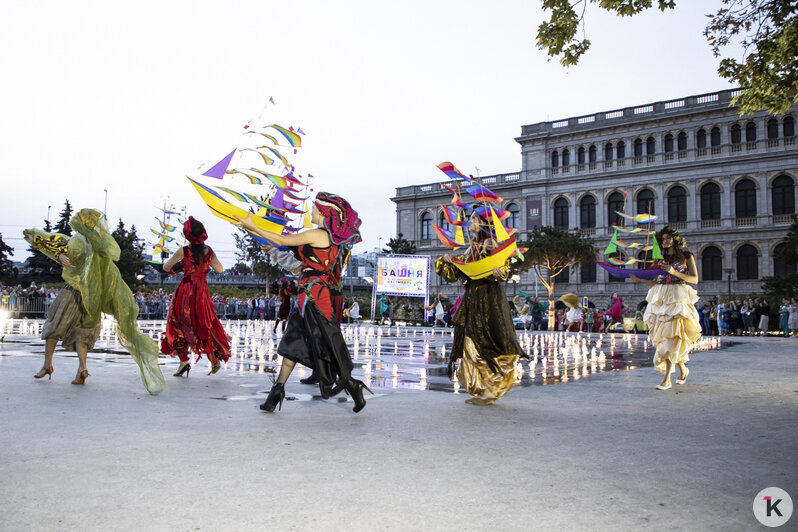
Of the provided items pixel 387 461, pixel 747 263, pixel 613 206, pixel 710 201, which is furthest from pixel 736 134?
pixel 387 461

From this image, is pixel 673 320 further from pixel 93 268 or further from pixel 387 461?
pixel 93 268

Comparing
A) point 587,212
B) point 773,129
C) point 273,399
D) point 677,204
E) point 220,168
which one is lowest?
point 273,399

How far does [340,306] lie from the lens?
7.50 metres

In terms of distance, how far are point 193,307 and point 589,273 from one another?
153ft

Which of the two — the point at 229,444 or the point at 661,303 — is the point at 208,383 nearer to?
the point at 229,444

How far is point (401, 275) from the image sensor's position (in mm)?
35375

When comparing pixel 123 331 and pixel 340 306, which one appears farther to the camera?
pixel 340 306

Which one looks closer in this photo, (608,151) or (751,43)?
(751,43)

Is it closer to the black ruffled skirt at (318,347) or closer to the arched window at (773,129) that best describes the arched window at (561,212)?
the arched window at (773,129)

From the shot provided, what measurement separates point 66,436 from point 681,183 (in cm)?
4990

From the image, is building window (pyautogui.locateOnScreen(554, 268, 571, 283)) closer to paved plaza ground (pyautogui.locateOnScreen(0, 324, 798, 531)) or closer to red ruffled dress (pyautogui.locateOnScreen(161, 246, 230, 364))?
paved plaza ground (pyautogui.locateOnScreen(0, 324, 798, 531))

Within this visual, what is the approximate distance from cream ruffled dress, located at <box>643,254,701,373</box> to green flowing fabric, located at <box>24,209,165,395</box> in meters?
5.84

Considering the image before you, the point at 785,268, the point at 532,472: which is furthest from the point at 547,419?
the point at 785,268

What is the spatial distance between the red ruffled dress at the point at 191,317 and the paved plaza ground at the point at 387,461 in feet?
4.24
